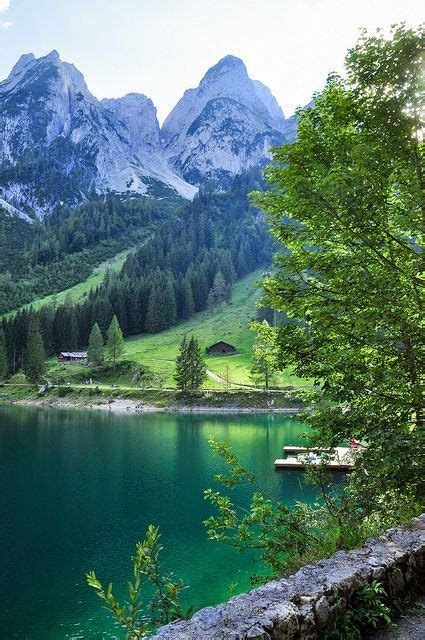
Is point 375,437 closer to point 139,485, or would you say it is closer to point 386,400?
point 386,400

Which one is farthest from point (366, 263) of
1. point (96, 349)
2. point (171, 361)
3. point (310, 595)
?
point (96, 349)

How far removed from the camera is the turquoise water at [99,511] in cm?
2344

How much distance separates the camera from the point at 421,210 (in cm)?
1000

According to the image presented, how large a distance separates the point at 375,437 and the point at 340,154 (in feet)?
22.0

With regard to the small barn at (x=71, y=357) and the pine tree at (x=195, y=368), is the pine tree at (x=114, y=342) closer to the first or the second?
the small barn at (x=71, y=357)

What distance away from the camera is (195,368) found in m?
109

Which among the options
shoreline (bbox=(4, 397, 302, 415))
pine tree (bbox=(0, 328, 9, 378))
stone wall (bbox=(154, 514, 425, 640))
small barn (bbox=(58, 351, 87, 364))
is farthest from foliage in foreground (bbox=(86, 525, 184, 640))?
small barn (bbox=(58, 351, 87, 364))

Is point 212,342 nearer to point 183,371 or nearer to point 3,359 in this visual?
point 183,371

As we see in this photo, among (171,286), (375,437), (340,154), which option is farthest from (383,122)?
(171,286)

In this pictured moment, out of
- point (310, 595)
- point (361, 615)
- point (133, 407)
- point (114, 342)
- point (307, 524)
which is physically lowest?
point (133, 407)

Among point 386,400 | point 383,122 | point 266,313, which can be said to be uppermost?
point 266,313

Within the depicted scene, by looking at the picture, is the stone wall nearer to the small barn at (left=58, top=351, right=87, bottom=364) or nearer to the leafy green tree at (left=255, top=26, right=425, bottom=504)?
the leafy green tree at (left=255, top=26, right=425, bottom=504)

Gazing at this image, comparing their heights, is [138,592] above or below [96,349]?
below

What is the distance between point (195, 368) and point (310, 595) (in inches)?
4016
